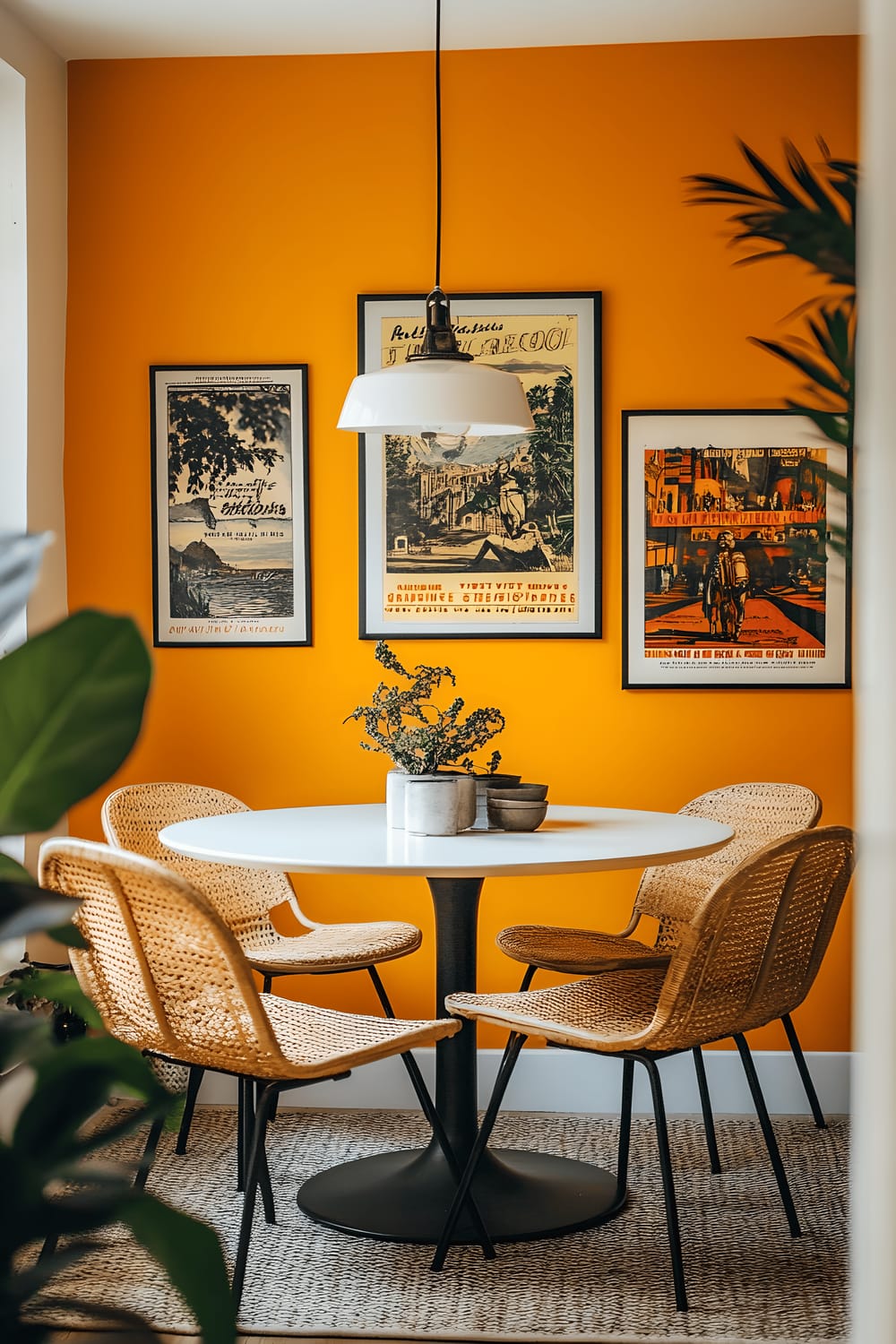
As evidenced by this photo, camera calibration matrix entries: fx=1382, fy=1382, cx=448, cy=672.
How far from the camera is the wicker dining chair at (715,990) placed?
2422mm

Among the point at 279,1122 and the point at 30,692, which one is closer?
the point at 30,692

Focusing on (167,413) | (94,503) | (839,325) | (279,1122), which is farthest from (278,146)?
(839,325)

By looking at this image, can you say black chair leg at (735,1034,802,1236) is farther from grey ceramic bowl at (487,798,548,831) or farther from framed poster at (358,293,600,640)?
framed poster at (358,293,600,640)

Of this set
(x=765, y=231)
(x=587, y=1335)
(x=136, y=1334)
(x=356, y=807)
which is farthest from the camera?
(x=356, y=807)

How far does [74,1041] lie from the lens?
2.54ft

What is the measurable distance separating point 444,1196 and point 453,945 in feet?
1.74

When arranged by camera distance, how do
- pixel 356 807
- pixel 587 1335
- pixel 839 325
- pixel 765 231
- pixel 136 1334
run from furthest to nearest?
pixel 356 807
pixel 587 1335
pixel 839 325
pixel 765 231
pixel 136 1334

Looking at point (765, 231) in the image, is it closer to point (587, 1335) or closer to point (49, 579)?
point (587, 1335)

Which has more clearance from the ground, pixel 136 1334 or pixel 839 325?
pixel 839 325

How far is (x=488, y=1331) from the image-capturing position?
8.13 ft

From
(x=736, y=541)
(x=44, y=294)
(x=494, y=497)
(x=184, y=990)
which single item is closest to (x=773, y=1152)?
(x=184, y=990)

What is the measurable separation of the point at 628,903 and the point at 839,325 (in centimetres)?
277

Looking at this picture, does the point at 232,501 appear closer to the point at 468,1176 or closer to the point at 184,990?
the point at 184,990

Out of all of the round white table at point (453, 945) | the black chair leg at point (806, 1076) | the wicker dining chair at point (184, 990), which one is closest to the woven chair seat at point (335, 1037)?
the wicker dining chair at point (184, 990)
